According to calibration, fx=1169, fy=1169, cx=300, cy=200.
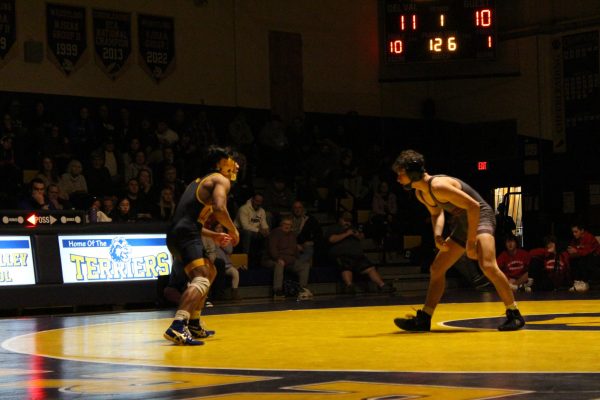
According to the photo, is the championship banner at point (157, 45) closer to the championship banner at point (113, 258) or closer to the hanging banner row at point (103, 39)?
the hanging banner row at point (103, 39)

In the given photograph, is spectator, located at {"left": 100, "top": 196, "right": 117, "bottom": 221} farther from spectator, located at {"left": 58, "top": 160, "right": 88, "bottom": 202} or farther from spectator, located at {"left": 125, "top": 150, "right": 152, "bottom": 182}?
spectator, located at {"left": 125, "top": 150, "right": 152, "bottom": 182}

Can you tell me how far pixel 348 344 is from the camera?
794 cm

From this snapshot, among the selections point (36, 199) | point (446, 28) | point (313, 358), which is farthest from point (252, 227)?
point (313, 358)

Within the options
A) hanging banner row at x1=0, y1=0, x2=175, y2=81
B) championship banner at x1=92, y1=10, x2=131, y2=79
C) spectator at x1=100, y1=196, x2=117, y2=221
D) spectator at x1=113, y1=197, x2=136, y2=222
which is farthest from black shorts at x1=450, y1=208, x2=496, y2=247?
championship banner at x1=92, y1=10, x2=131, y2=79

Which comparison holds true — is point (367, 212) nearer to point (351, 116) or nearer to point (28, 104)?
point (351, 116)

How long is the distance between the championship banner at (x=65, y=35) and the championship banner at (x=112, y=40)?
1.02ft

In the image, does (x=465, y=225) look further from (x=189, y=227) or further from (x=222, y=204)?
(x=189, y=227)

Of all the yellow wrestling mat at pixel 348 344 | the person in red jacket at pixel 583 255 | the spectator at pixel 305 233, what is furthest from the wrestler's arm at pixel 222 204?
the person in red jacket at pixel 583 255

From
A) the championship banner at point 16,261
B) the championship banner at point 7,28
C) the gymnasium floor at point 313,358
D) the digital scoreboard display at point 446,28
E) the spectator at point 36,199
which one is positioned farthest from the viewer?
the digital scoreboard display at point 446,28

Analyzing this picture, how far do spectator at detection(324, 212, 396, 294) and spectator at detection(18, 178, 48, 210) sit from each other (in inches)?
183

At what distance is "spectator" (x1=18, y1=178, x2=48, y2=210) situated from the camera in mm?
14875

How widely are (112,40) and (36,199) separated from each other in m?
7.37

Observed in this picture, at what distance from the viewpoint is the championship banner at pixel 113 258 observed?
1474 centimetres

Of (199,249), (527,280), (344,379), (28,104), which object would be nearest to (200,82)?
(28,104)
